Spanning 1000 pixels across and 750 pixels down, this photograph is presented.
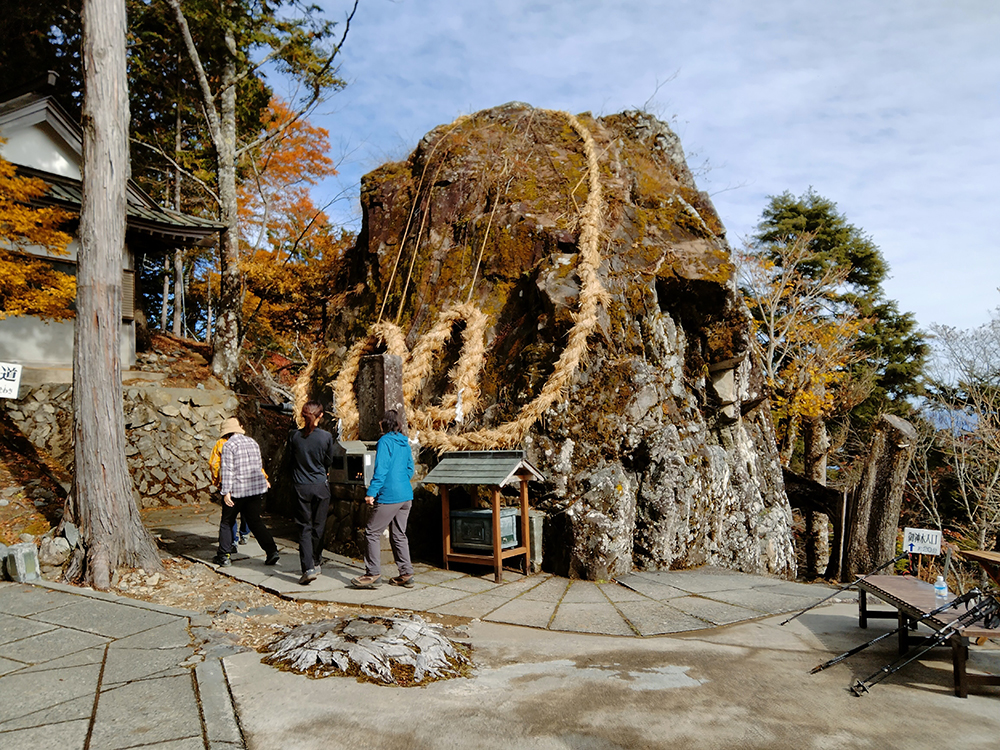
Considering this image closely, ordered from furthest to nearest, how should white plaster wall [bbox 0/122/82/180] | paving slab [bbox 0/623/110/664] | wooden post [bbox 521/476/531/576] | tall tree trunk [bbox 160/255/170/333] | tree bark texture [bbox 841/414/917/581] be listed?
tall tree trunk [bbox 160/255/170/333], white plaster wall [bbox 0/122/82/180], tree bark texture [bbox 841/414/917/581], wooden post [bbox 521/476/531/576], paving slab [bbox 0/623/110/664]

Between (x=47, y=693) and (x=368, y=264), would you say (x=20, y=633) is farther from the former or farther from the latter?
(x=368, y=264)

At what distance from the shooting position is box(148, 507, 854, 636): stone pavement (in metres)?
5.35

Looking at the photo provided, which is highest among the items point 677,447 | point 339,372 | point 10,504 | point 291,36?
point 291,36

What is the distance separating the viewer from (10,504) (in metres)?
8.29

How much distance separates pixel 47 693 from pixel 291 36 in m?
16.4

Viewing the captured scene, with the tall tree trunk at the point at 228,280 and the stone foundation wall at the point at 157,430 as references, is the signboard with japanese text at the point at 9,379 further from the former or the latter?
the tall tree trunk at the point at 228,280

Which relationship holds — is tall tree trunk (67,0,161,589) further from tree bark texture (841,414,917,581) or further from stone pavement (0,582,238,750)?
tree bark texture (841,414,917,581)

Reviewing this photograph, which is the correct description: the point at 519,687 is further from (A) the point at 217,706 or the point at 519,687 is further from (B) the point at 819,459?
(B) the point at 819,459

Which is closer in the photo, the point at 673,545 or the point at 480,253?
the point at 673,545

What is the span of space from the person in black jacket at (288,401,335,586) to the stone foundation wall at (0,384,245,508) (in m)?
6.60

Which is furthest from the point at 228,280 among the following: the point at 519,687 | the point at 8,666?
the point at 519,687

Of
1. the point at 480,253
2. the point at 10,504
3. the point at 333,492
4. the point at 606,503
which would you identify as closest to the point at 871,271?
the point at 480,253

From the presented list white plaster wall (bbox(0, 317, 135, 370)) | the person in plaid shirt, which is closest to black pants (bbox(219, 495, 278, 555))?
the person in plaid shirt

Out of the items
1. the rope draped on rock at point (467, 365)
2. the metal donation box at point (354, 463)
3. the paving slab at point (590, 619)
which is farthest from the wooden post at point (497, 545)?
the metal donation box at point (354, 463)
